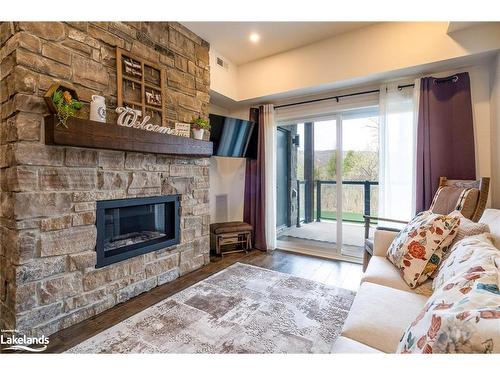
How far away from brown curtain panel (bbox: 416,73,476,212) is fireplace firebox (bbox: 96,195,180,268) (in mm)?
2813

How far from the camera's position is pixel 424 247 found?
160cm

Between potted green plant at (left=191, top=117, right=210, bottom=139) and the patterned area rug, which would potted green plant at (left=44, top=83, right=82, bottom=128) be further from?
the patterned area rug

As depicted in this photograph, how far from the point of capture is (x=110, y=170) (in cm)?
206

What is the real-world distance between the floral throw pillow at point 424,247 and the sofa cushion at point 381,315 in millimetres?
171

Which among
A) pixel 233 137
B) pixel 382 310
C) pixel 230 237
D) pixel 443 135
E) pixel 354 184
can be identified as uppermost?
pixel 233 137

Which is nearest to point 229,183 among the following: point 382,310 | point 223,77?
point 223,77

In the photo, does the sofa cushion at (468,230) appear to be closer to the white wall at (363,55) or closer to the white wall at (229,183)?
the white wall at (363,55)

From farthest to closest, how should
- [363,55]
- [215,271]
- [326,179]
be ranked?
[326,179] < [215,271] < [363,55]

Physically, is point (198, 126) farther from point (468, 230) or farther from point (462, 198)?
point (462, 198)

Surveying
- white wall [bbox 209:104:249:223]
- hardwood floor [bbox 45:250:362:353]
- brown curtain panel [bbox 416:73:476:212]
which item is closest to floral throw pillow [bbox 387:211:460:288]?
hardwood floor [bbox 45:250:362:353]

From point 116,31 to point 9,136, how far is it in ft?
4.09

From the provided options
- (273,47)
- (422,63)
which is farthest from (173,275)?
(422,63)

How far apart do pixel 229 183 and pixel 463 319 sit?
3.67 meters
